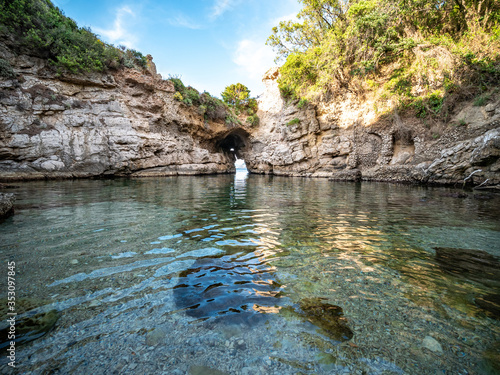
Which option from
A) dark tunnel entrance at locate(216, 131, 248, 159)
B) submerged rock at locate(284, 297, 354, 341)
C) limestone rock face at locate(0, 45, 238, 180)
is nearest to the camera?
submerged rock at locate(284, 297, 354, 341)

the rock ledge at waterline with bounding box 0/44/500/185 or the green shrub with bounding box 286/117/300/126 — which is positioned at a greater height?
the green shrub with bounding box 286/117/300/126

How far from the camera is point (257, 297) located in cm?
180

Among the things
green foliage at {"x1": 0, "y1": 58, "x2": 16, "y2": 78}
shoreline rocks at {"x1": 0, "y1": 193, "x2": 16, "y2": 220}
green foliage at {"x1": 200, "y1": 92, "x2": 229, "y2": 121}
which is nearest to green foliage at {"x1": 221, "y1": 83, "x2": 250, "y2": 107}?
green foliage at {"x1": 200, "y1": 92, "x2": 229, "y2": 121}

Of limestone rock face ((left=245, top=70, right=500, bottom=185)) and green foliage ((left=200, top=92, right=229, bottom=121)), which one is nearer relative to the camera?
limestone rock face ((left=245, top=70, right=500, bottom=185))

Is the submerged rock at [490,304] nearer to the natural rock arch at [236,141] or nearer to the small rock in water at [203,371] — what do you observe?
the small rock in water at [203,371]

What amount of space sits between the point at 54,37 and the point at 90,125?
5.66 meters

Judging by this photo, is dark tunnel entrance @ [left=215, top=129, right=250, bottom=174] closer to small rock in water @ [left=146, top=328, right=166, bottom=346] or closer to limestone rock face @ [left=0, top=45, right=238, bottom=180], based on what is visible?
limestone rock face @ [left=0, top=45, right=238, bottom=180]

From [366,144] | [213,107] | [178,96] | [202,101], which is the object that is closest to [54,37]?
[178,96]

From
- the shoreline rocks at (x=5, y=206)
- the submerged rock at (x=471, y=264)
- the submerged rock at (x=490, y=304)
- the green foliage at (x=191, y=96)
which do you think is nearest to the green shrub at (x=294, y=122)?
the green foliage at (x=191, y=96)

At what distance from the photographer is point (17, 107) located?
12.1 meters

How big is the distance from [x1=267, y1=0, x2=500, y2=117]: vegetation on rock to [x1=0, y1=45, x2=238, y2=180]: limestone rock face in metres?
12.6

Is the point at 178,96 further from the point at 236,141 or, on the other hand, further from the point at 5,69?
the point at 236,141

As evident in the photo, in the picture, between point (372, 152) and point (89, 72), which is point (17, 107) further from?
point (372, 152)

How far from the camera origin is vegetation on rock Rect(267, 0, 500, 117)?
10820 millimetres
